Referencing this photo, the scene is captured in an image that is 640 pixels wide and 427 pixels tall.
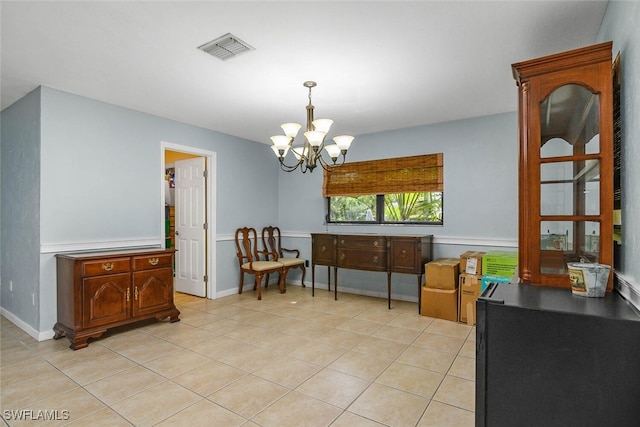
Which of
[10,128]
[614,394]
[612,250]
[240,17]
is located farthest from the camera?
[10,128]

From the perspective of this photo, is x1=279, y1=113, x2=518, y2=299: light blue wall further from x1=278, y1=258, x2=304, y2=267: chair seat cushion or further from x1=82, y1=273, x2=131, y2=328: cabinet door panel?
x1=82, y1=273, x2=131, y2=328: cabinet door panel

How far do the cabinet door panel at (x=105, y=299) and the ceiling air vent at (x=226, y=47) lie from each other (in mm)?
2343

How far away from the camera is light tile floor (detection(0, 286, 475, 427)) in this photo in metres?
2.01

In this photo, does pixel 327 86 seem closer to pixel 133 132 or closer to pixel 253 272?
pixel 133 132

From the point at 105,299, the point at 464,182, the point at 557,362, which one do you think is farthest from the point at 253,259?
the point at 557,362

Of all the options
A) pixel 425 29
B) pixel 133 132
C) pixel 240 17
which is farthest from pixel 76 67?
pixel 425 29

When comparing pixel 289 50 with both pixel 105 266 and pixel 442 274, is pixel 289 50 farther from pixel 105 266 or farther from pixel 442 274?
pixel 442 274

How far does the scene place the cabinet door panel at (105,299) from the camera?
122 inches

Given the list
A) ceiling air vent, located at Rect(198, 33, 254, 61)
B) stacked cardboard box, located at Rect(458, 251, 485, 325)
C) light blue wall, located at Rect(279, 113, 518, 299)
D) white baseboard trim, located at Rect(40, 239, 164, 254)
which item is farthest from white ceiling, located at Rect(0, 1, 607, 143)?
stacked cardboard box, located at Rect(458, 251, 485, 325)

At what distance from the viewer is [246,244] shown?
5055mm

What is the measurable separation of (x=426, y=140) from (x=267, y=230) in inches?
115

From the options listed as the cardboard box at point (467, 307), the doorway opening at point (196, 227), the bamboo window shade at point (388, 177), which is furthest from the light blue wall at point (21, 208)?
the cardboard box at point (467, 307)

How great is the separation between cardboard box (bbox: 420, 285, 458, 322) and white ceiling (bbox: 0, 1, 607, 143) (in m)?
2.12

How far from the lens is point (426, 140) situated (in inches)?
179
